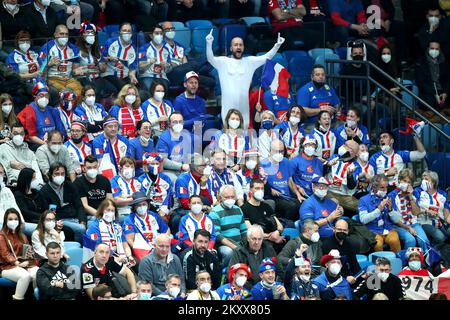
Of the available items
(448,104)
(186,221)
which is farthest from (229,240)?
(448,104)

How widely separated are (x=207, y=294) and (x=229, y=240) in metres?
1.25

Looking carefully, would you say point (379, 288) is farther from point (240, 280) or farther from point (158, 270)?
point (158, 270)

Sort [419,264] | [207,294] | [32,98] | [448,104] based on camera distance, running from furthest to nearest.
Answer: [448,104]
[32,98]
[419,264]
[207,294]


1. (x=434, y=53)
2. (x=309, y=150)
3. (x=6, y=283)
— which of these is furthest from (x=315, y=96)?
(x=6, y=283)

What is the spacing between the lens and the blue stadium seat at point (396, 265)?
19.3m

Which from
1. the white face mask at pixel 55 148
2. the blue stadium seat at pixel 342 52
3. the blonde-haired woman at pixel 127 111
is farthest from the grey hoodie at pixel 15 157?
the blue stadium seat at pixel 342 52

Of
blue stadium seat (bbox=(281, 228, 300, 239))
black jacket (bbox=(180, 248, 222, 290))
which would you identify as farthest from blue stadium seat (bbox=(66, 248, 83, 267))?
blue stadium seat (bbox=(281, 228, 300, 239))

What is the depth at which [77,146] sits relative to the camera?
65.1ft

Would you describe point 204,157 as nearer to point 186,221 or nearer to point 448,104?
point 186,221

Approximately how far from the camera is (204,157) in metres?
20.1

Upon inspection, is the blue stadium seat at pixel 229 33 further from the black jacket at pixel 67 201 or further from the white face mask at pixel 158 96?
the black jacket at pixel 67 201

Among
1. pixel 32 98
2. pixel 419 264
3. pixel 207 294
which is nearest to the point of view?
pixel 207 294

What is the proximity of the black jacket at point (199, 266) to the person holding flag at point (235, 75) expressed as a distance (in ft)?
9.22

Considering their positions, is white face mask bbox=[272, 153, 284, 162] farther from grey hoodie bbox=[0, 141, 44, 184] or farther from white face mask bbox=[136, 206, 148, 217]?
grey hoodie bbox=[0, 141, 44, 184]
